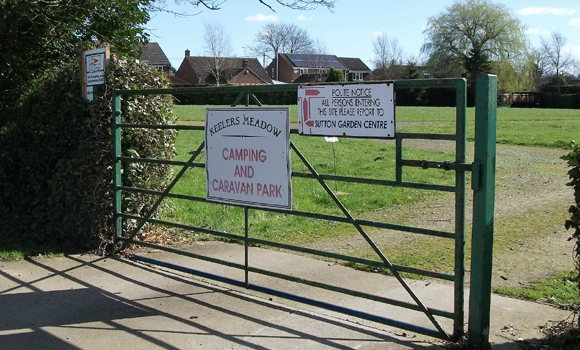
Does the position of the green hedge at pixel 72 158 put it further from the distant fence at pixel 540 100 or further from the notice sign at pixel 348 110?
the distant fence at pixel 540 100

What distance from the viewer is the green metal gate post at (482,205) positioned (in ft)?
13.8

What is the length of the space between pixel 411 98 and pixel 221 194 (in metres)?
53.3

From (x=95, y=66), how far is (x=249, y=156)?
2765mm

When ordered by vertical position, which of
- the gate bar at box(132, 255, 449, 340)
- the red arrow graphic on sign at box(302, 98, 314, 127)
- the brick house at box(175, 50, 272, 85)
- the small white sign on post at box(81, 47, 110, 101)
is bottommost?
the gate bar at box(132, 255, 449, 340)

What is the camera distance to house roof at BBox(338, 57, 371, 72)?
119m

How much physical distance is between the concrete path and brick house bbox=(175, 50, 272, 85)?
3093 inches

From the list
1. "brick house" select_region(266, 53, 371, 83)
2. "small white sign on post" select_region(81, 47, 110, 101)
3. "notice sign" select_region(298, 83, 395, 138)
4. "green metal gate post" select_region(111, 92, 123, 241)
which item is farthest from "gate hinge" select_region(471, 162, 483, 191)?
"brick house" select_region(266, 53, 371, 83)

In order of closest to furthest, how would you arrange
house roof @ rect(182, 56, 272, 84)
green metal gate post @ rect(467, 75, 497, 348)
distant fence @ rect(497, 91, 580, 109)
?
green metal gate post @ rect(467, 75, 497, 348) → distant fence @ rect(497, 91, 580, 109) → house roof @ rect(182, 56, 272, 84)

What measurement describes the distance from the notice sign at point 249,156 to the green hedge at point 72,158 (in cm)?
176

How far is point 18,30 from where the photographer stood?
9297 millimetres

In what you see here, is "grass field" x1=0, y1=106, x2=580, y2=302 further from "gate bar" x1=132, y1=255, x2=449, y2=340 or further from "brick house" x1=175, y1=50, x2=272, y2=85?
"brick house" x1=175, y1=50, x2=272, y2=85

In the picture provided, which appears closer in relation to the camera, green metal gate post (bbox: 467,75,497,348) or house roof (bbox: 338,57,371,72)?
green metal gate post (bbox: 467,75,497,348)

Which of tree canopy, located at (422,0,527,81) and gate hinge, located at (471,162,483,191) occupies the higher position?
tree canopy, located at (422,0,527,81)

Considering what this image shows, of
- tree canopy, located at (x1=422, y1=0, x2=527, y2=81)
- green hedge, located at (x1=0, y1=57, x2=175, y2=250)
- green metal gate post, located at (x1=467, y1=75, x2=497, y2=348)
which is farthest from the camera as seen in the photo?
tree canopy, located at (x1=422, y1=0, x2=527, y2=81)
